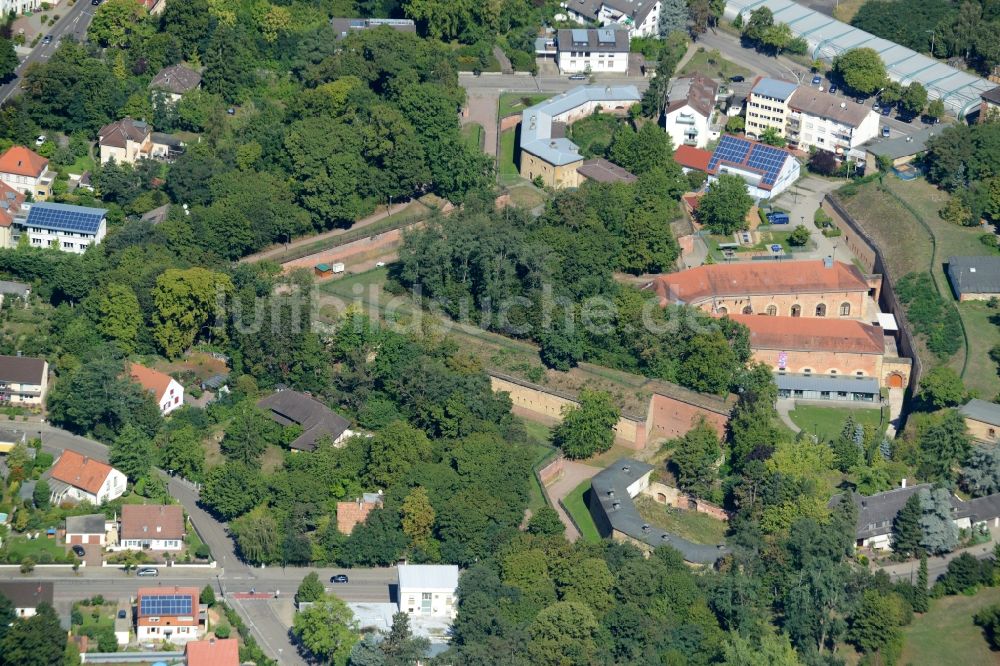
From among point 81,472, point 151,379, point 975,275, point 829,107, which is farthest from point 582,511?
point 829,107

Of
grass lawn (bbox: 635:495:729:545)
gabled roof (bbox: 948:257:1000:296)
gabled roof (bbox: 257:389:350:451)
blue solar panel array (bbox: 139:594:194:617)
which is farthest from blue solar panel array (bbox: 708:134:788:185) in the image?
blue solar panel array (bbox: 139:594:194:617)

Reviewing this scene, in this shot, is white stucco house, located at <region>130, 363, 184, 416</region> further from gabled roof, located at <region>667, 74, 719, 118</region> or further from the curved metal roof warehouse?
the curved metal roof warehouse

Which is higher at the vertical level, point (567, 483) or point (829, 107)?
point (829, 107)

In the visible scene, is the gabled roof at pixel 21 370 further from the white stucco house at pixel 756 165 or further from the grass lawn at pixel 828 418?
the white stucco house at pixel 756 165

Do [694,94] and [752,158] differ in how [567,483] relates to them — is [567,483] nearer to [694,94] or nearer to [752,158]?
[752,158]

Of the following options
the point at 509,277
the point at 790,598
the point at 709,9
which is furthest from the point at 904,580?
the point at 709,9

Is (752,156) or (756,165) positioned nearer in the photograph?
(756,165)
